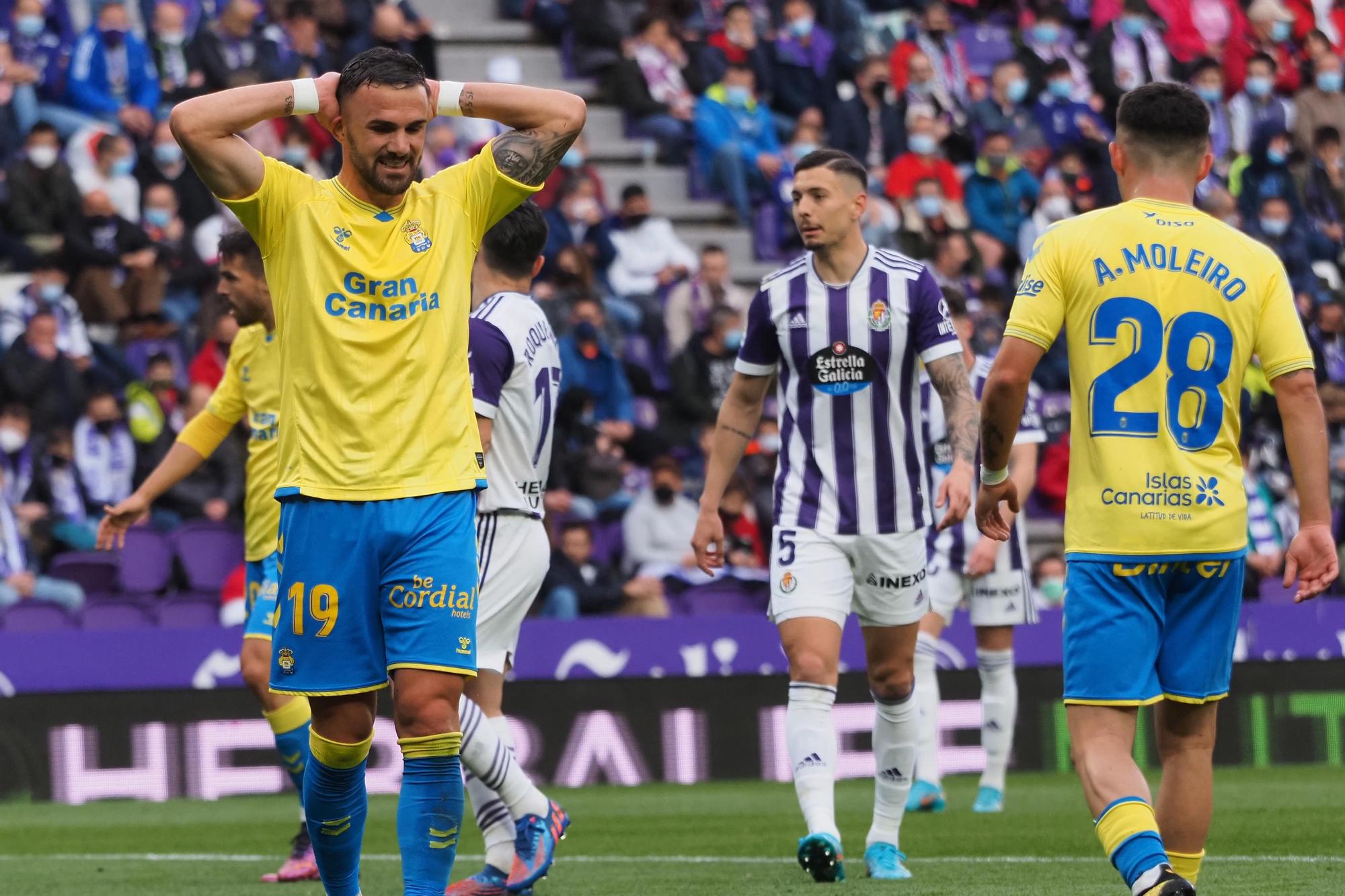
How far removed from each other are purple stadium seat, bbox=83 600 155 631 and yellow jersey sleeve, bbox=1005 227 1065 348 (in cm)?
984

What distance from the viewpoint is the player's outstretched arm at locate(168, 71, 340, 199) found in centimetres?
568

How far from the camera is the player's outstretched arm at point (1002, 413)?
5.75m

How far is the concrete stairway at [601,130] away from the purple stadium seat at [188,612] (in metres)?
7.63

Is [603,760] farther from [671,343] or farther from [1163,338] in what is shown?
[1163,338]

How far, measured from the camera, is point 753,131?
21250mm

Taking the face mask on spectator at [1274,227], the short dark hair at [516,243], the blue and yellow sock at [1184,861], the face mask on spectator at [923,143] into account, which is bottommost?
the blue and yellow sock at [1184,861]

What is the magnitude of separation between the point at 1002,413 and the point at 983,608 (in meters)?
5.71

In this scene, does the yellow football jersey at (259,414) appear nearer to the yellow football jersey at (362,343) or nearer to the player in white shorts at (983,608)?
the yellow football jersey at (362,343)

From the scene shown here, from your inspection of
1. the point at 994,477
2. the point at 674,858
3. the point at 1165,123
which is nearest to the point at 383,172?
the point at 994,477

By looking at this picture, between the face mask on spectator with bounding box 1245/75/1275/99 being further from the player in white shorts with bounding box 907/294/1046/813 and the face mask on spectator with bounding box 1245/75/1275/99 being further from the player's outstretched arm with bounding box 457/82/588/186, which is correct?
the player's outstretched arm with bounding box 457/82/588/186

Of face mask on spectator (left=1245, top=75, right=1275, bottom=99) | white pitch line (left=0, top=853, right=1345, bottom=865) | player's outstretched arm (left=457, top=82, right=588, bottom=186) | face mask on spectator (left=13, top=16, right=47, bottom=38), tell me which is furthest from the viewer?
face mask on spectator (left=1245, top=75, right=1275, bottom=99)

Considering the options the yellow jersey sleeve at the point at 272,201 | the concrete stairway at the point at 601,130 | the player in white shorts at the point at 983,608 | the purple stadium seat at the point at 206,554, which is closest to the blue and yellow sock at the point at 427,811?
the yellow jersey sleeve at the point at 272,201

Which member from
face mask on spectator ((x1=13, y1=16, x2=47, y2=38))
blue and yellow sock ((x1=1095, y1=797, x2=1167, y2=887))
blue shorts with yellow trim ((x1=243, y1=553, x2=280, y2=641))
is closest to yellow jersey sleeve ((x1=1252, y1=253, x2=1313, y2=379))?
blue and yellow sock ((x1=1095, y1=797, x2=1167, y2=887))

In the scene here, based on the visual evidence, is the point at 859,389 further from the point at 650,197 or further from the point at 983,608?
the point at 650,197
